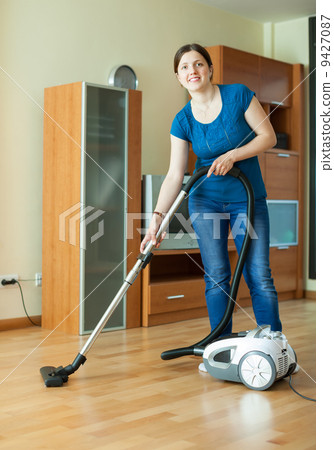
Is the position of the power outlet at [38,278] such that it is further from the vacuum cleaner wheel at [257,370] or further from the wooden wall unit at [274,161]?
the vacuum cleaner wheel at [257,370]

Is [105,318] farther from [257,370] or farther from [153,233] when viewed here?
[257,370]

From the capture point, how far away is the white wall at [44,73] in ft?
11.6

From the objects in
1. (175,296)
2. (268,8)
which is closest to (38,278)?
(175,296)

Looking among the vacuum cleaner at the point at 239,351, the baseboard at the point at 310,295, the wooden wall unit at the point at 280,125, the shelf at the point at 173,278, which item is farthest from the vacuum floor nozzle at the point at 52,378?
the baseboard at the point at 310,295

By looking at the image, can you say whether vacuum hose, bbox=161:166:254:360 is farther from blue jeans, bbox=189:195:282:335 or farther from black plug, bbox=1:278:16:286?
black plug, bbox=1:278:16:286

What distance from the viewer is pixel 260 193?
2488 mm

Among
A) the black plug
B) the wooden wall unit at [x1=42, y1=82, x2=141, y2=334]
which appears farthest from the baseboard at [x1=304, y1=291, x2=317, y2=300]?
the black plug

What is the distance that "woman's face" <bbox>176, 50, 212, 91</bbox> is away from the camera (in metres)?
2.42

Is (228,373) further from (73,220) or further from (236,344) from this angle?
(73,220)

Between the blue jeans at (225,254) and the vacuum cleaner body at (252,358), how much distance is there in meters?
0.18

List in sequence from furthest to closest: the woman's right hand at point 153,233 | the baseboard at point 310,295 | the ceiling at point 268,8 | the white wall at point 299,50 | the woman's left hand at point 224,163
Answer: the white wall at point 299,50, the baseboard at point 310,295, the ceiling at point 268,8, the woman's right hand at point 153,233, the woman's left hand at point 224,163

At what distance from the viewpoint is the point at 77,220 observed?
3.44 meters
